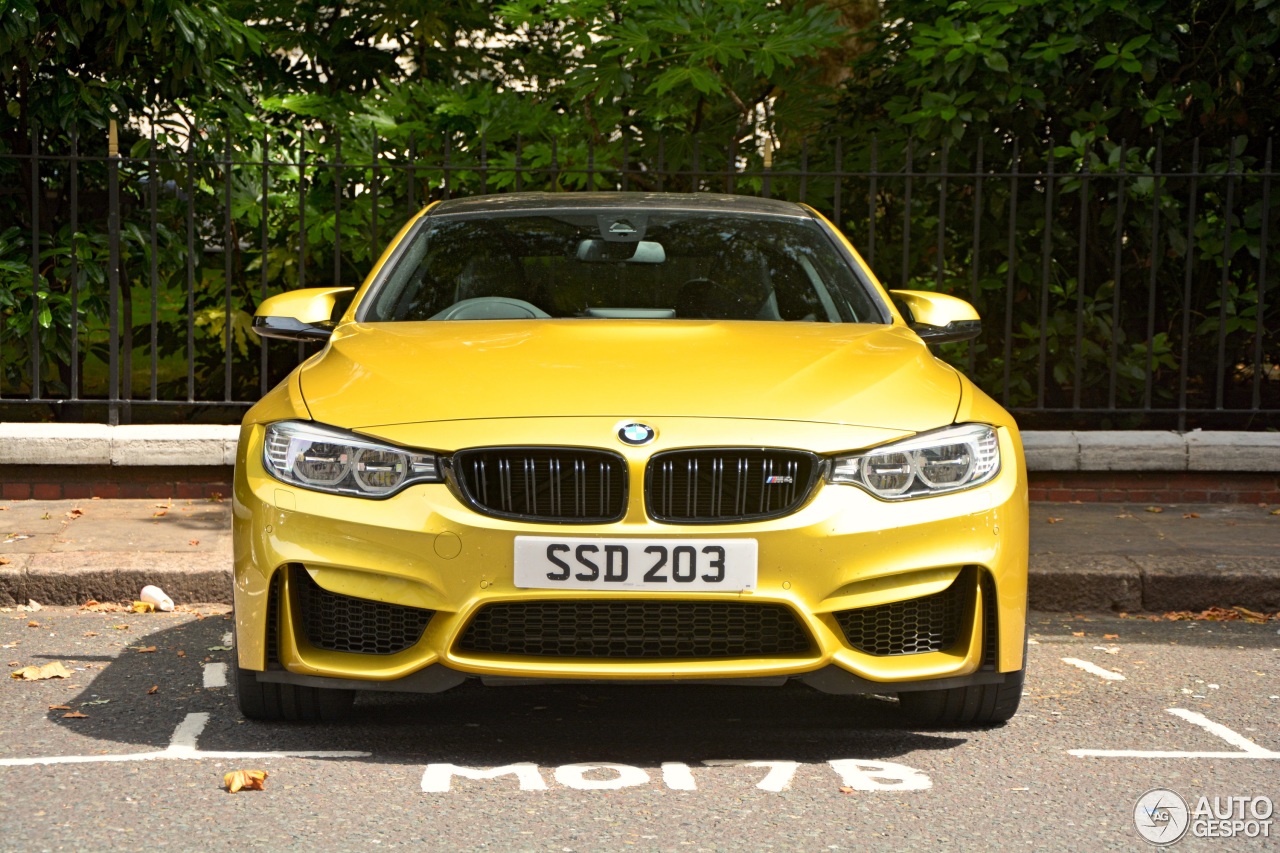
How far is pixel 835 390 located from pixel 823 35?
6.53m

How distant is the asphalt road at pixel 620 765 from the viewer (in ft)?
11.7

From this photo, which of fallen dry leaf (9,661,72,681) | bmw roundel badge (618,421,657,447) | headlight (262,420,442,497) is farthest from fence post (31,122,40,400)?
bmw roundel badge (618,421,657,447)

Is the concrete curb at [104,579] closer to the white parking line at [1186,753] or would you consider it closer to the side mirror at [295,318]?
the side mirror at [295,318]

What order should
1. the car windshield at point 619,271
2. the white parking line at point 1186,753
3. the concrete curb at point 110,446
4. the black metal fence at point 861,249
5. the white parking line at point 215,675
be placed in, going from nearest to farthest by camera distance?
the white parking line at point 1186,753 < the white parking line at point 215,675 < the car windshield at point 619,271 < the concrete curb at point 110,446 < the black metal fence at point 861,249

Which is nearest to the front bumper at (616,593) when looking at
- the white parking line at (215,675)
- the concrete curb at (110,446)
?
the white parking line at (215,675)

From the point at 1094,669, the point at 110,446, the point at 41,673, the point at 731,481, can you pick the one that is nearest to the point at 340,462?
the point at 731,481

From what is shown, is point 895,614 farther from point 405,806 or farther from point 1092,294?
point 1092,294

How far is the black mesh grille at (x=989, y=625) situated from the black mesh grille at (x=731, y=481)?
0.54m

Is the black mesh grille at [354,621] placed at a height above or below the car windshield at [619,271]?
below

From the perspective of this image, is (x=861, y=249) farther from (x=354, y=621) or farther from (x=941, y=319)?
(x=354, y=621)

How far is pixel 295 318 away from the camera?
5.15 m

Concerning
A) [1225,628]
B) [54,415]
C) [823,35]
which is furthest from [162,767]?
[823,35]

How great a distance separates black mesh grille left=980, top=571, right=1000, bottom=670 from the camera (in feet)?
13.5
